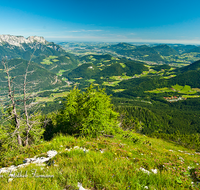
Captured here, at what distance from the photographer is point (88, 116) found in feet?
61.5

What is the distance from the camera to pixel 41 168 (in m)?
6.16

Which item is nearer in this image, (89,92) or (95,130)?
(95,130)

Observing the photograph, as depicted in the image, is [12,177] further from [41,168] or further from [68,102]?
[68,102]

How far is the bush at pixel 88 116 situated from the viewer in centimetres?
1741

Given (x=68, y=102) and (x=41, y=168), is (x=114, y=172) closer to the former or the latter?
(x=41, y=168)

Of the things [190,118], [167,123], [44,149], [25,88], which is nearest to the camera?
[44,149]

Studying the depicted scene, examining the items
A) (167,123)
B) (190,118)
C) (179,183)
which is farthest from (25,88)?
(190,118)

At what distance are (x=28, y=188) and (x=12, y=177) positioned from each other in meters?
1.81

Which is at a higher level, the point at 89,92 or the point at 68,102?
the point at 89,92

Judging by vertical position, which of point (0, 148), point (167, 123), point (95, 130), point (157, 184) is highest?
point (157, 184)

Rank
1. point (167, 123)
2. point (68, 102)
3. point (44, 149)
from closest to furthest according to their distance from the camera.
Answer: point (44, 149) < point (68, 102) < point (167, 123)

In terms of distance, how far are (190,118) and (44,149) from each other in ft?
825

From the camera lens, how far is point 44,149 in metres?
9.73

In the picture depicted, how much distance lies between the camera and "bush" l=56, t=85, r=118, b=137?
17406 millimetres
